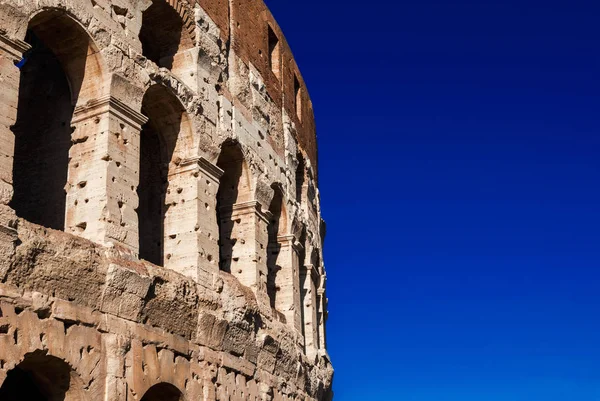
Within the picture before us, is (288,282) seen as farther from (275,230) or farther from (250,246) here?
(250,246)

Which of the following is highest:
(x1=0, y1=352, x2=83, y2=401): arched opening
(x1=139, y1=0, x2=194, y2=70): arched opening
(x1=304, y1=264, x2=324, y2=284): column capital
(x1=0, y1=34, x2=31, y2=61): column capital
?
(x1=139, y1=0, x2=194, y2=70): arched opening

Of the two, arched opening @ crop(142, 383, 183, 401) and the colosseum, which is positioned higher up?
the colosseum

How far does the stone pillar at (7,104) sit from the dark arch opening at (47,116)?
1.02 metres

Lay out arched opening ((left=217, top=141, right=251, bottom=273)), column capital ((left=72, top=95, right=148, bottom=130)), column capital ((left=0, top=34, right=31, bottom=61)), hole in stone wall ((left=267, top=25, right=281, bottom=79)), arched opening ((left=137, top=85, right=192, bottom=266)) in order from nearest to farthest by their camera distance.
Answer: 1. column capital ((left=0, top=34, right=31, bottom=61))
2. column capital ((left=72, top=95, right=148, bottom=130))
3. arched opening ((left=137, top=85, right=192, bottom=266))
4. arched opening ((left=217, top=141, right=251, bottom=273))
5. hole in stone wall ((left=267, top=25, right=281, bottom=79))

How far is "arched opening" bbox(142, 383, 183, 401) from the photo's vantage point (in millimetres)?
9742

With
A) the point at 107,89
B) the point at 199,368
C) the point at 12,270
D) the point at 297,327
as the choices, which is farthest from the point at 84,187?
the point at 297,327

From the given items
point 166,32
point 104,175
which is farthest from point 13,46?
point 166,32

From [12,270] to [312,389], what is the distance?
764 centimetres

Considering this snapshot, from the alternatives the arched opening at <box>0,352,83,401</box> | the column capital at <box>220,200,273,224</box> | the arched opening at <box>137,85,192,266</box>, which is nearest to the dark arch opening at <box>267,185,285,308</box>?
the column capital at <box>220,200,273,224</box>

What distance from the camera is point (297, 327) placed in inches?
551

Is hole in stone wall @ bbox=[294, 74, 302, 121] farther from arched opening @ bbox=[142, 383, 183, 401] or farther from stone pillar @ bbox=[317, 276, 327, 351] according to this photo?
arched opening @ bbox=[142, 383, 183, 401]

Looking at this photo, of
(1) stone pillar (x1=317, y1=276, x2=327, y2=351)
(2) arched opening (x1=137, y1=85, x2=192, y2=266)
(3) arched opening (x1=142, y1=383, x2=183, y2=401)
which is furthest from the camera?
(1) stone pillar (x1=317, y1=276, x2=327, y2=351)

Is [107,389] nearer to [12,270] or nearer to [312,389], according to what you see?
[12,270]

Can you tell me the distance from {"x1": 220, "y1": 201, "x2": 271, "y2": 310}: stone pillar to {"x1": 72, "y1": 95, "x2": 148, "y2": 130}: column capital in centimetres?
348
